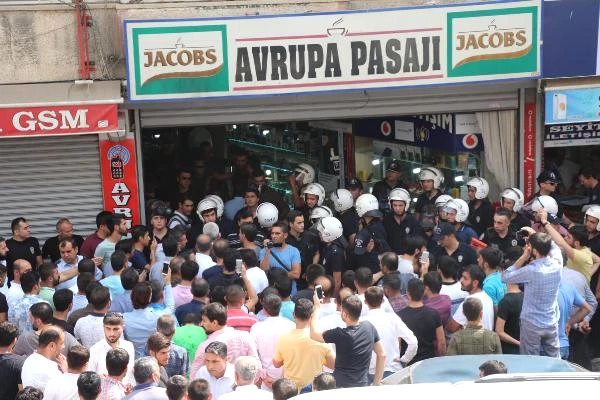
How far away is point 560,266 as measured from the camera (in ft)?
31.4

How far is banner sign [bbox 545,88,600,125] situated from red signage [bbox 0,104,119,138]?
5410mm

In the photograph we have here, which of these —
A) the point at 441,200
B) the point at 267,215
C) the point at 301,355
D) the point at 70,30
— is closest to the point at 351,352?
the point at 301,355

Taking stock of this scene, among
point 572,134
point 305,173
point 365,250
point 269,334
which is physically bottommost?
point 365,250

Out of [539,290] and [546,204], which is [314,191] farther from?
[539,290]

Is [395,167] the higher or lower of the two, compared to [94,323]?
lower

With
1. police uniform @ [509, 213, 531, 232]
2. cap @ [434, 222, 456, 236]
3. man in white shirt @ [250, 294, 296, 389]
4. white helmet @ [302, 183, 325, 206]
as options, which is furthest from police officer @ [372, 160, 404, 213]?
man in white shirt @ [250, 294, 296, 389]

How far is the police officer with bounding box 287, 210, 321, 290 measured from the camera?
12008 mm

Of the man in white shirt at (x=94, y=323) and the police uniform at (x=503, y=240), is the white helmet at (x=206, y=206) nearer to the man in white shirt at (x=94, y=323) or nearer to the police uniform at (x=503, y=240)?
the police uniform at (x=503, y=240)

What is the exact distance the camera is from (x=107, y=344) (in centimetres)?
843

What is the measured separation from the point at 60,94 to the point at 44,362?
539 cm

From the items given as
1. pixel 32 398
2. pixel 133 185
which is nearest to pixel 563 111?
pixel 133 185

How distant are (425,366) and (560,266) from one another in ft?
7.59

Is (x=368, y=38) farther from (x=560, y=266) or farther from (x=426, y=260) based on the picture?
(x=560, y=266)

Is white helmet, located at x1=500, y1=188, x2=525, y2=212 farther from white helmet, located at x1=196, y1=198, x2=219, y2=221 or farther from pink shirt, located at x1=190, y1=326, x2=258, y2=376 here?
pink shirt, located at x1=190, y1=326, x2=258, y2=376
